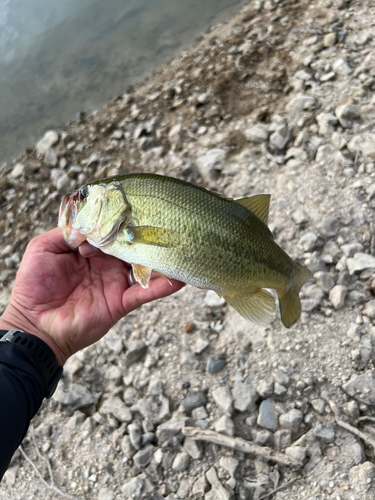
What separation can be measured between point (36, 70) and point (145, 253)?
672 cm

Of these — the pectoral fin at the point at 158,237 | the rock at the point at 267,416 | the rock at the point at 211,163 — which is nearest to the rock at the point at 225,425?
the rock at the point at 267,416

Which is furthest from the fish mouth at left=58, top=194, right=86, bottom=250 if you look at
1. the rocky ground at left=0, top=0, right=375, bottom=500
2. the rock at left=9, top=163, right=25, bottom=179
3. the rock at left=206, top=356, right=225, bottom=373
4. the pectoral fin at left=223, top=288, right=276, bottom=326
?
the rock at left=9, top=163, right=25, bottom=179

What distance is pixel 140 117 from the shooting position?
19.7 feet

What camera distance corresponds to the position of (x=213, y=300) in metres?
A: 3.86

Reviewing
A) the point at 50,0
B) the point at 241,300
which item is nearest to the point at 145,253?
the point at 241,300

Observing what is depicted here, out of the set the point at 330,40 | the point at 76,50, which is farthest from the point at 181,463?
the point at 76,50

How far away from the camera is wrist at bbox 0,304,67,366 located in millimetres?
2789

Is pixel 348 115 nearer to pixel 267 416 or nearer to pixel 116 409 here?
pixel 267 416

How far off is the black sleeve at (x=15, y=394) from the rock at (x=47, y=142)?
172 inches

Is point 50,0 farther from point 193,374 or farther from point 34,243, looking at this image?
point 193,374

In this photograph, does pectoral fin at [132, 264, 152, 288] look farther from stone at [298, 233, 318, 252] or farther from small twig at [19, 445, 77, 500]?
small twig at [19, 445, 77, 500]

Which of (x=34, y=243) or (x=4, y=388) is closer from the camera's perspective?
(x=4, y=388)

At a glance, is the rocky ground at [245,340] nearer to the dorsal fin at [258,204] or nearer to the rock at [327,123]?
the rock at [327,123]

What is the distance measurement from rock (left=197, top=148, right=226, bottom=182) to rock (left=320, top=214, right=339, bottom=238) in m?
1.53
